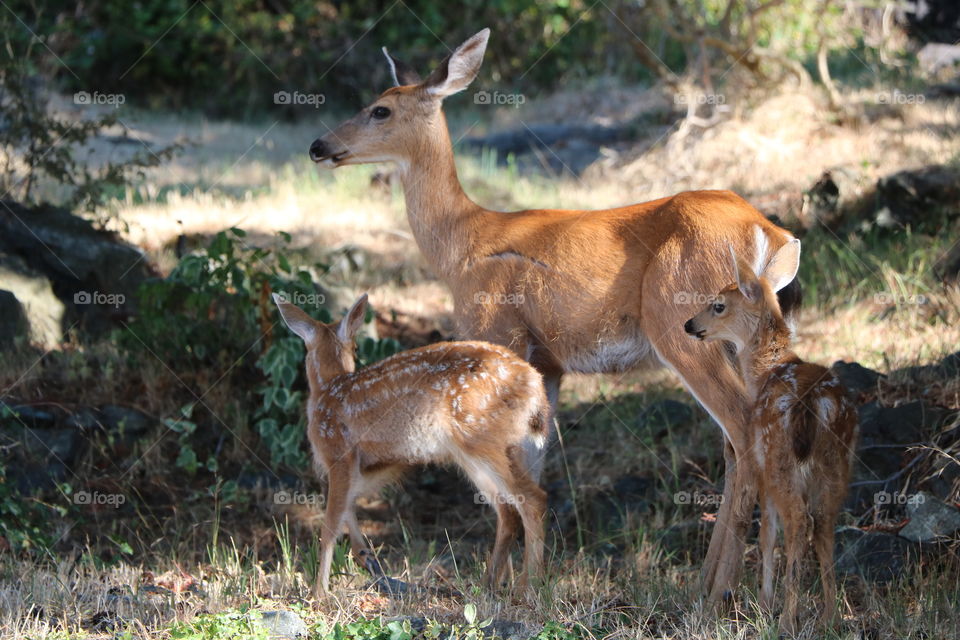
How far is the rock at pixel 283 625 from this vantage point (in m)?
4.91

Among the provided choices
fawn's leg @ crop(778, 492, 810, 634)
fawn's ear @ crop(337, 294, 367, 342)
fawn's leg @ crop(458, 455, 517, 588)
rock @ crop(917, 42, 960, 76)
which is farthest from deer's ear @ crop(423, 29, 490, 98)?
rock @ crop(917, 42, 960, 76)

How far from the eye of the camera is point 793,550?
5.27 metres

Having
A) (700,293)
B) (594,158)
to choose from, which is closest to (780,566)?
(700,293)

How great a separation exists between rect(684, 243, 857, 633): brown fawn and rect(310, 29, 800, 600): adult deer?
0.87 ft

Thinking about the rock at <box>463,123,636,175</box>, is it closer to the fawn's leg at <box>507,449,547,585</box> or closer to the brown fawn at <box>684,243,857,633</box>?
the brown fawn at <box>684,243,857,633</box>

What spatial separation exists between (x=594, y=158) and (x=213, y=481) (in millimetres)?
7218

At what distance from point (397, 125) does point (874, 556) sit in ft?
11.8

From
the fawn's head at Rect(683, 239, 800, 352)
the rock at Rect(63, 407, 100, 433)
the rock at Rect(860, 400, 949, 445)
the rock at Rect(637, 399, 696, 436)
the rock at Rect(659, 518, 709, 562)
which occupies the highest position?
the fawn's head at Rect(683, 239, 800, 352)

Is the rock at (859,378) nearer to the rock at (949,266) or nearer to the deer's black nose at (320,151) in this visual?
the rock at (949,266)

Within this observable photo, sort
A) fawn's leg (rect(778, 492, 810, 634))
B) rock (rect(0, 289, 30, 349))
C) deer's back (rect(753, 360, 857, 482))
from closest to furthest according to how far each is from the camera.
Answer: fawn's leg (rect(778, 492, 810, 634)), deer's back (rect(753, 360, 857, 482)), rock (rect(0, 289, 30, 349))

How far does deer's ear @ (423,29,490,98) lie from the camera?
23.1ft

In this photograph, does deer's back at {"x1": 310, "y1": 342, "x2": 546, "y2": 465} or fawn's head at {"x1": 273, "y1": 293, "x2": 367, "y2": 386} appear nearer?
deer's back at {"x1": 310, "y1": 342, "x2": 546, "y2": 465}

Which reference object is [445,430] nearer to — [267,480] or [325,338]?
[325,338]

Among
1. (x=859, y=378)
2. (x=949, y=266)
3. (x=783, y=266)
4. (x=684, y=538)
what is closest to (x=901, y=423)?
(x=859, y=378)
